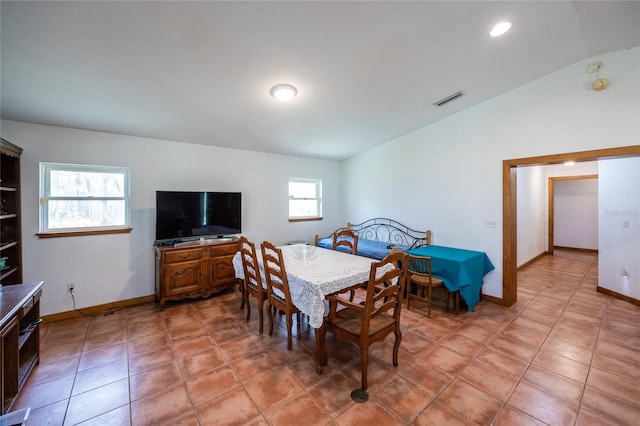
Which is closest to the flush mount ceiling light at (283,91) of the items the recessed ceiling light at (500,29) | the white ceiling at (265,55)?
the white ceiling at (265,55)

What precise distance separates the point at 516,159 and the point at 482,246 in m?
1.23

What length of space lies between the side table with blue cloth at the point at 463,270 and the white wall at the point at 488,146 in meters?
0.22

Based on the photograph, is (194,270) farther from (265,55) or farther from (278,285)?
(265,55)

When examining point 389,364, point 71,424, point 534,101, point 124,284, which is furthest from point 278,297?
point 534,101

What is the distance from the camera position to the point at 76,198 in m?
3.14

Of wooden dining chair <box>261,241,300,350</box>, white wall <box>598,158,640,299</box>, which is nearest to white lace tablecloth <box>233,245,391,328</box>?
wooden dining chair <box>261,241,300,350</box>

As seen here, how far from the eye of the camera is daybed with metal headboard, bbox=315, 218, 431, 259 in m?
4.21

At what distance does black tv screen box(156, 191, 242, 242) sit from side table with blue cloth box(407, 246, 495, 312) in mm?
2972

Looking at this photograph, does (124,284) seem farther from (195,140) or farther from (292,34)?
(292,34)

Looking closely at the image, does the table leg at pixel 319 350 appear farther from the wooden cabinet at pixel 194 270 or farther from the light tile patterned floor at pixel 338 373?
the wooden cabinet at pixel 194 270

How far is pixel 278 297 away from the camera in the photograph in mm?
2527

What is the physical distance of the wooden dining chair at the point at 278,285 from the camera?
225 cm

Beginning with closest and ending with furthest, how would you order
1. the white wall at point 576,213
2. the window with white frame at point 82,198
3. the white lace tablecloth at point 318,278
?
the white lace tablecloth at point 318,278 < the window with white frame at point 82,198 < the white wall at point 576,213

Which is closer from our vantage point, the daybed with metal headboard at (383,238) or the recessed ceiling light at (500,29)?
the recessed ceiling light at (500,29)
